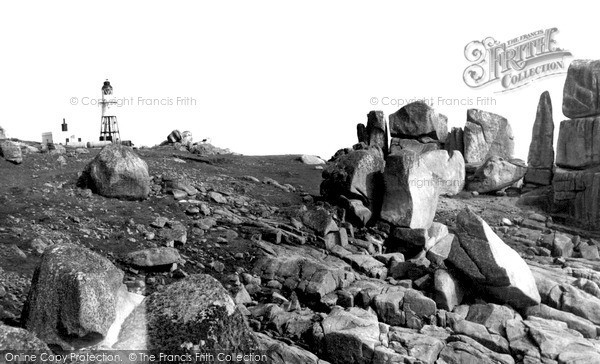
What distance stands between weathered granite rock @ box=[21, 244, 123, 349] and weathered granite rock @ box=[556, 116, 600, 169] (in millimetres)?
21124

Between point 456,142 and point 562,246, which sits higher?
point 456,142

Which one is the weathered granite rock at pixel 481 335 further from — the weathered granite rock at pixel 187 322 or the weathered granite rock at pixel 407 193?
the weathered granite rock at pixel 407 193

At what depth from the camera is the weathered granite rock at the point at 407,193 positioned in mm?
19516

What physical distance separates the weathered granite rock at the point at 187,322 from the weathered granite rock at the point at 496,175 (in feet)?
67.7

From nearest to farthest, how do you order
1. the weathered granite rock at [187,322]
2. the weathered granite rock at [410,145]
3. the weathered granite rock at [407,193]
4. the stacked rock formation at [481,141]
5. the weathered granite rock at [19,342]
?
the weathered granite rock at [19,342] → the weathered granite rock at [187,322] → the weathered granite rock at [407,193] → the weathered granite rock at [410,145] → the stacked rock formation at [481,141]

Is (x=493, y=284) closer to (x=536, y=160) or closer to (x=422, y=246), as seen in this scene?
(x=422, y=246)

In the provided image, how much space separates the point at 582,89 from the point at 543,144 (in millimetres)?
3244

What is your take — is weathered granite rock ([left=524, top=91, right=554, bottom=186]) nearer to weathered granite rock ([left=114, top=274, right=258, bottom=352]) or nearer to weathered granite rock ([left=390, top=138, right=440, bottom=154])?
weathered granite rock ([left=390, top=138, right=440, bottom=154])

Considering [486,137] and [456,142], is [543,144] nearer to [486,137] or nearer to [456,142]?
[486,137]

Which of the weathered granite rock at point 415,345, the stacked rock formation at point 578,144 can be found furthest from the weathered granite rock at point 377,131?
the weathered granite rock at point 415,345

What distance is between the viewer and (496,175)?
2742 centimetres

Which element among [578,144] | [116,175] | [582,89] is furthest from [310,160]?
[116,175]

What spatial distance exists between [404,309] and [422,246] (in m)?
5.06

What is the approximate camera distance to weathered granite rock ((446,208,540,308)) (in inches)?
557
